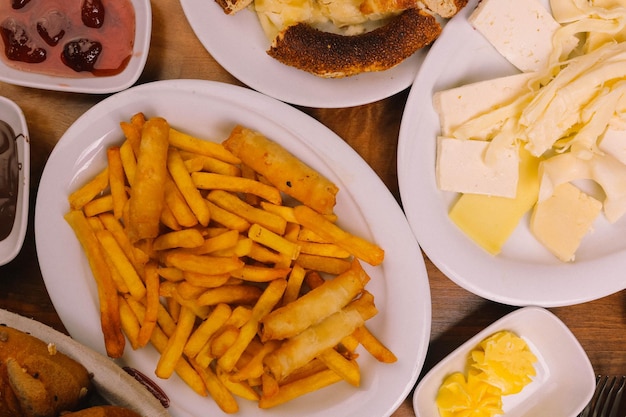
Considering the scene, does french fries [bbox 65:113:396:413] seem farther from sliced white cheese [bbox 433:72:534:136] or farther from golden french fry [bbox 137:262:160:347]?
sliced white cheese [bbox 433:72:534:136]

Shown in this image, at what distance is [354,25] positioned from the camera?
59.5 inches

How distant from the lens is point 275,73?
149 centimetres

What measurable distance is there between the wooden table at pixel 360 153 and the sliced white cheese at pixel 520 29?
29 centimetres

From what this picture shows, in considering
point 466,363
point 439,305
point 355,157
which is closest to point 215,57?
point 355,157

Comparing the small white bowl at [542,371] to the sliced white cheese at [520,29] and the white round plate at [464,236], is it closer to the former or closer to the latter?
the white round plate at [464,236]

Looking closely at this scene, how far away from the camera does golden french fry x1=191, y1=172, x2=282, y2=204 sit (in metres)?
1.44

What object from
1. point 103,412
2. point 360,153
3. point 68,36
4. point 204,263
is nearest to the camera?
point 103,412

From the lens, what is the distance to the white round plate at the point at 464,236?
1474 mm

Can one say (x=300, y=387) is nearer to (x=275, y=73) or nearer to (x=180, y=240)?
(x=180, y=240)

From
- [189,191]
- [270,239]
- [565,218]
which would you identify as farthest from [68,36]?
[565,218]

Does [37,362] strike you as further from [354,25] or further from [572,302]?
[572,302]

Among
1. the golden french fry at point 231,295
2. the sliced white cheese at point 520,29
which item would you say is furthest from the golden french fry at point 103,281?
the sliced white cheese at point 520,29

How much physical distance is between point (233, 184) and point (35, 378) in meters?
0.64

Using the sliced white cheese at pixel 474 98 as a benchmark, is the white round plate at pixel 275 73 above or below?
above
